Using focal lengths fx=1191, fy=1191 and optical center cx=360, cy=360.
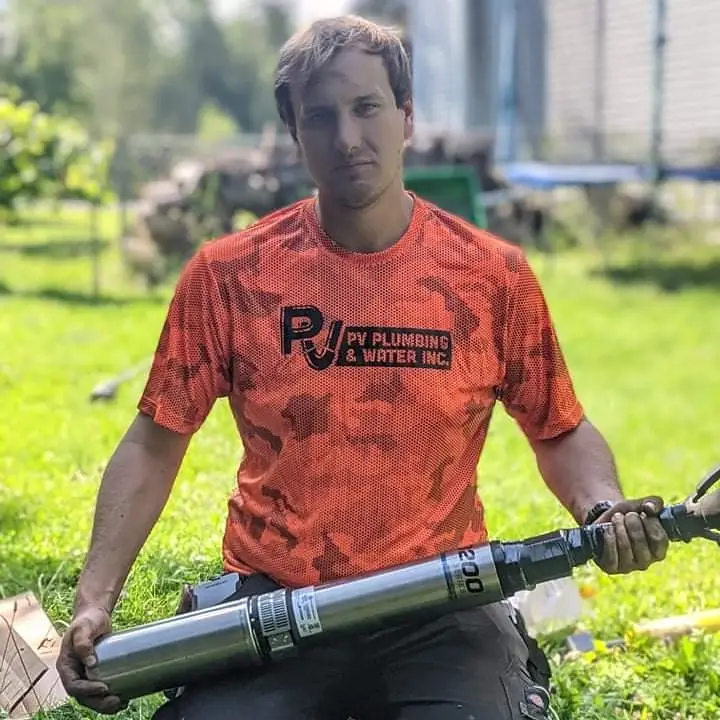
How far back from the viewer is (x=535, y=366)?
87.8 inches

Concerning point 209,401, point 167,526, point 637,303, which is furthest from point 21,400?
point 637,303

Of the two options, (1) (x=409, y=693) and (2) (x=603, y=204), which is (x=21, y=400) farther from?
(2) (x=603, y=204)

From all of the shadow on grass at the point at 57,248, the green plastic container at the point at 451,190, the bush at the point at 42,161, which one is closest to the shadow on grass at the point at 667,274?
the green plastic container at the point at 451,190

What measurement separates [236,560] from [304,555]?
0.54 ft

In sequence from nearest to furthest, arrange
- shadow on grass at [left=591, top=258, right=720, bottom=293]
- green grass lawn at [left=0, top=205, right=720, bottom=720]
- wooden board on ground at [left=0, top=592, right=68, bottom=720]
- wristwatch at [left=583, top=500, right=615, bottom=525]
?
wristwatch at [left=583, top=500, right=615, bottom=525], wooden board on ground at [left=0, top=592, right=68, bottom=720], green grass lawn at [left=0, top=205, right=720, bottom=720], shadow on grass at [left=591, top=258, right=720, bottom=293]

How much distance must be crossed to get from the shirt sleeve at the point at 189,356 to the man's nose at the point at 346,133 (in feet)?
1.07

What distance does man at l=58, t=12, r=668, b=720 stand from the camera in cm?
207

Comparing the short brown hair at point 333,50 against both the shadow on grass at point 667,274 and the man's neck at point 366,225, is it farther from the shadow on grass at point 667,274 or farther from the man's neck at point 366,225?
the shadow on grass at point 667,274

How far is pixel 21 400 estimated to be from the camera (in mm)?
5070

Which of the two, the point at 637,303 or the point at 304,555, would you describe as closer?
the point at 304,555

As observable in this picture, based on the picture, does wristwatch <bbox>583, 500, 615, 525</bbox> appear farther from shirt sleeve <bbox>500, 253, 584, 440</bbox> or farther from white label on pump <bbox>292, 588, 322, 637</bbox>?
white label on pump <bbox>292, 588, 322, 637</bbox>

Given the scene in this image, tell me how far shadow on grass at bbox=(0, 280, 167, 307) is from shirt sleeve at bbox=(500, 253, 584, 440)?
5972 mm

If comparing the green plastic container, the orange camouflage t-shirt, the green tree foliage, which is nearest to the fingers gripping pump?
the orange camouflage t-shirt

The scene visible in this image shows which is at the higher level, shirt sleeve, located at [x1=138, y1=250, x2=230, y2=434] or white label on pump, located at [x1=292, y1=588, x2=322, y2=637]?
shirt sleeve, located at [x1=138, y1=250, x2=230, y2=434]
